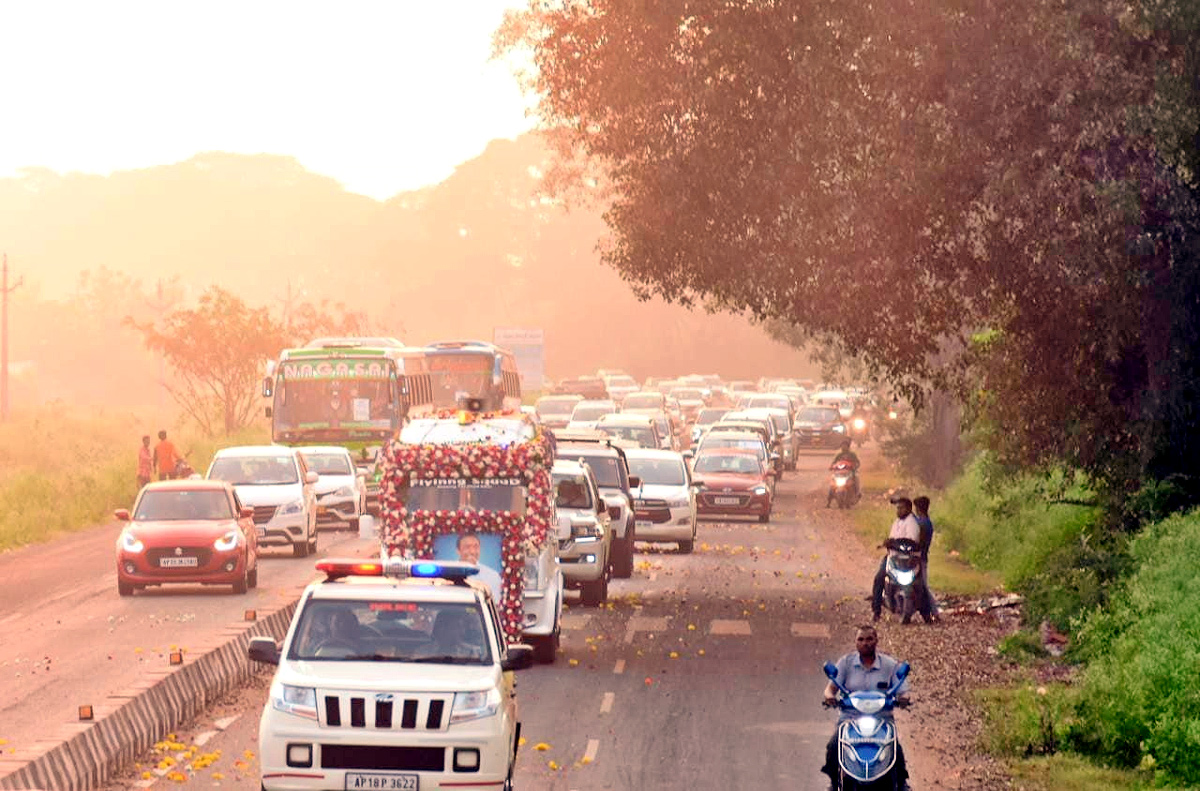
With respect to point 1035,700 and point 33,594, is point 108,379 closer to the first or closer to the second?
point 33,594

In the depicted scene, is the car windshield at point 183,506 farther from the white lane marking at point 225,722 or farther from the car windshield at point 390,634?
the car windshield at point 390,634

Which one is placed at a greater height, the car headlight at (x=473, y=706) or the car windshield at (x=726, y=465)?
the car headlight at (x=473, y=706)

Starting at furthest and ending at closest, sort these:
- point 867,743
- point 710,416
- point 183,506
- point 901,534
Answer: point 710,416
point 183,506
point 901,534
point 867,743

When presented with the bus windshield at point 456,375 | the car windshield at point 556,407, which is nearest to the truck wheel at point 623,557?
the bus windshield at point 456,375

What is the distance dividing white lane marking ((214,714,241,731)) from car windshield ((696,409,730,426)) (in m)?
51.6

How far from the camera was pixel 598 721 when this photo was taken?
1795cm

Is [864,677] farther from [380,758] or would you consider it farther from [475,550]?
[475,550]

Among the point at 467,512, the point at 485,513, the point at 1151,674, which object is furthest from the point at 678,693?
the point at 1151,674

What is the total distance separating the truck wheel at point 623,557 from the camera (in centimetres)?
3150

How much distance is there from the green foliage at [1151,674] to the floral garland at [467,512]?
5.99 m

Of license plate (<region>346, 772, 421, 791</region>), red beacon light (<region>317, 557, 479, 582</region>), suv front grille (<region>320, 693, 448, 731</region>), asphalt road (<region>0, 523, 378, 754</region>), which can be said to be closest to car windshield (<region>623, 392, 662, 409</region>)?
asphalt road (<region>0, 523, 378, 754</region>)

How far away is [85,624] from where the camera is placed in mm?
25844

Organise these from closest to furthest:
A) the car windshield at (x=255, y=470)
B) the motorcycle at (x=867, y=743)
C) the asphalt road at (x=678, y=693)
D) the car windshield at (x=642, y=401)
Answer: the motorcycle at (x=867, y=743)
the asphalt road at (x=678, y=693)
the car windshield at (x=255, y=470)
the car windshield at (x=642, y=401)

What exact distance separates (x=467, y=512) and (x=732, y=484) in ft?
79.4
